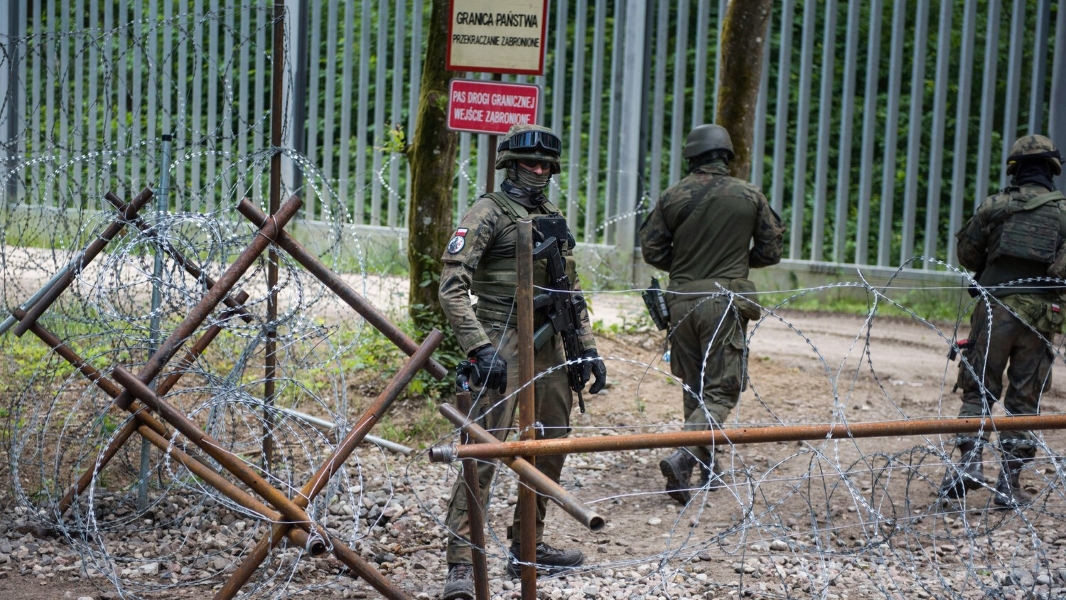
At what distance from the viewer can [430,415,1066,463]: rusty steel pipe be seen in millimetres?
2932

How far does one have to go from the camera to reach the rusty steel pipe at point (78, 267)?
13.4 ft

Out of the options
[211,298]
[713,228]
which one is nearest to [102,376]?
[211,298]

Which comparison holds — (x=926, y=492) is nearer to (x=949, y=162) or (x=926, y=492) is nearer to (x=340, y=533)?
(x=340, y=533)

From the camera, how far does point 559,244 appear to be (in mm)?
4371

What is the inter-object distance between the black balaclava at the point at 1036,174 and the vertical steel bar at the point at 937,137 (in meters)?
5.32

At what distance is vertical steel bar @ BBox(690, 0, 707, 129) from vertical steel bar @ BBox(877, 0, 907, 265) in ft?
5.99

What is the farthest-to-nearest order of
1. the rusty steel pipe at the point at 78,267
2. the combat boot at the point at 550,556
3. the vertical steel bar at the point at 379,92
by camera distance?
the vertical steel bar at the point at 379,92
the combat boot at the point at 550,556
the rusty steel pipe at the point at 78,267

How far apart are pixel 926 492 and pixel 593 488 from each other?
1764 millimetres

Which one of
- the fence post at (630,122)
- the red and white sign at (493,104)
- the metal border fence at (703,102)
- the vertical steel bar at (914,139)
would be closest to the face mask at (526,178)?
the red and white sign at (493,104)

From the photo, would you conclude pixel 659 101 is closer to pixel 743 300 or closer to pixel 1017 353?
pixel 743 300

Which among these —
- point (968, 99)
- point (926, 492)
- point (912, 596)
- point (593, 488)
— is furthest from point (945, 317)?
point (912, 596)

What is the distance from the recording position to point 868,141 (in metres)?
11.1

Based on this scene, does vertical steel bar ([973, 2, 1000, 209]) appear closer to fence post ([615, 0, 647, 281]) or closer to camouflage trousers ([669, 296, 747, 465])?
fence post ([615, 0, 647, 281])

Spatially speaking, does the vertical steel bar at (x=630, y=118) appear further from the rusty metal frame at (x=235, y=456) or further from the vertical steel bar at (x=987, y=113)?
the rusty metal frame at (x=235, y=456)
